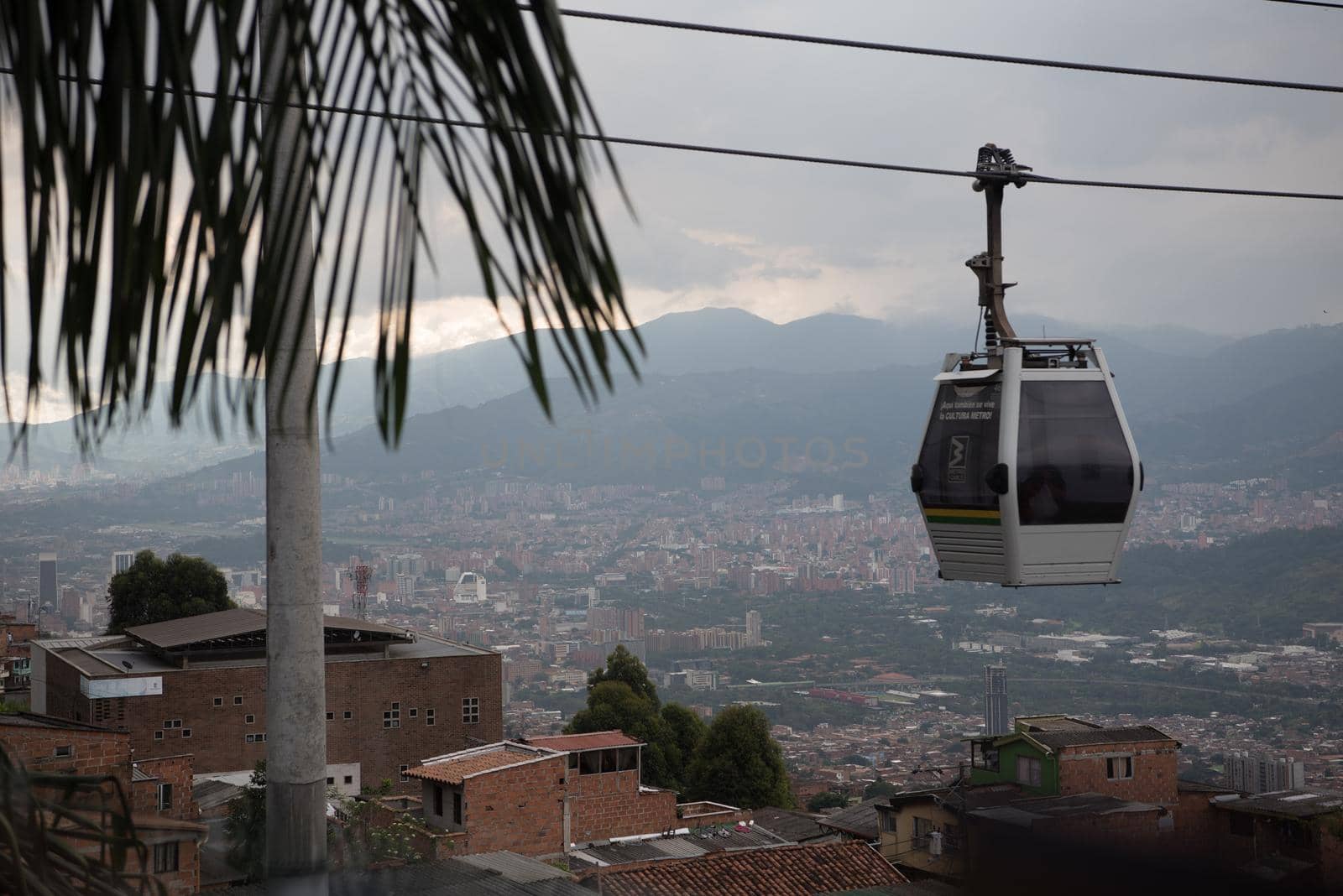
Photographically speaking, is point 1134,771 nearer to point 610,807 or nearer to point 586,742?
point 610,807

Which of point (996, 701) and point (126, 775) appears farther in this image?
point (996, 701)

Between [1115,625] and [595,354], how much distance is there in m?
73.7

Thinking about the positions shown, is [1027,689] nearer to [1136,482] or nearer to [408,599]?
[408,599]

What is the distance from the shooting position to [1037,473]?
643cm

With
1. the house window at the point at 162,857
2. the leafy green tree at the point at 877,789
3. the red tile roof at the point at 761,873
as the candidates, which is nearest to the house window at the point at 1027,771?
the red tile roof at the point at 761,873

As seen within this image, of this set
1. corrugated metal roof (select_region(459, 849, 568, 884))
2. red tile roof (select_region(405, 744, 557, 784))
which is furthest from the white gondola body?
red tile roof (select_region(405, 744, 557, 784))

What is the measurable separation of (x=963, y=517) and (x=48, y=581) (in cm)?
6263

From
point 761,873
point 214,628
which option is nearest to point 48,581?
point 214,628

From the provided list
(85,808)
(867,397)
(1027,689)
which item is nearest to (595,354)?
(85,808)

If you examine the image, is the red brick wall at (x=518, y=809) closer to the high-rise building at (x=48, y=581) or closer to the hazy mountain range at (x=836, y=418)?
the high-rise building at (x=48, y=581)

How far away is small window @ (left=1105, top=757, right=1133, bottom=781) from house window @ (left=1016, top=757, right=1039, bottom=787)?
1.21 metres

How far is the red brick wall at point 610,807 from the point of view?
20.0m

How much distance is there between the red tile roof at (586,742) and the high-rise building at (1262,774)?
14979mm

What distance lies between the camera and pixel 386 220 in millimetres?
702
